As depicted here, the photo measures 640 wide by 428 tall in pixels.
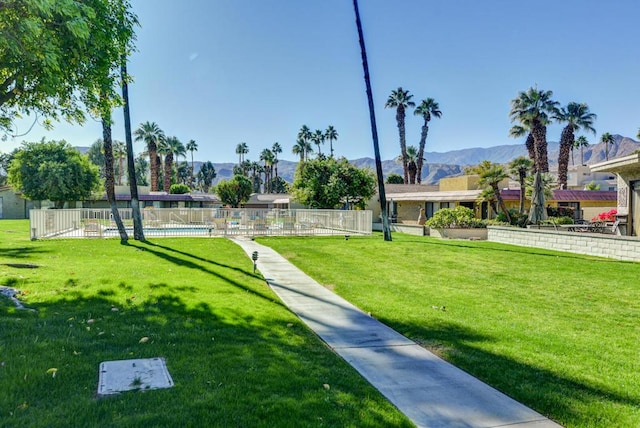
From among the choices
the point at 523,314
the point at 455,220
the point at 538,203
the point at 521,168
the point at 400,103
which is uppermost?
the point at 400,103

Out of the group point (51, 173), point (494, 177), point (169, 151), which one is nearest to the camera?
point (494, 177)

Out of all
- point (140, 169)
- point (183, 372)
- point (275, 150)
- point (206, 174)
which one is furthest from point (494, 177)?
point (206, 174)

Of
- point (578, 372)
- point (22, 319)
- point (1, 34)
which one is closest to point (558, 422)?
point (578, 372)

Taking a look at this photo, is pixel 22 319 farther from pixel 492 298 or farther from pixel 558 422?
pixel 492 298

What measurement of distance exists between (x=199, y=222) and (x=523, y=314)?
71.2ft

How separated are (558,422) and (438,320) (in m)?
3.30

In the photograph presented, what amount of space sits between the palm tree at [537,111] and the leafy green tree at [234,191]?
105 feet

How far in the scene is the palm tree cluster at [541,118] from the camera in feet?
124

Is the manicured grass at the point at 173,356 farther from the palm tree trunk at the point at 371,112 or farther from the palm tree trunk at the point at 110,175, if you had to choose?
the palm tree trunk at the point at 371,112

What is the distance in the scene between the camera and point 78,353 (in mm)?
4594

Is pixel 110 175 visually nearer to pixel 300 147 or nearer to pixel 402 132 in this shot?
pixel 402 132

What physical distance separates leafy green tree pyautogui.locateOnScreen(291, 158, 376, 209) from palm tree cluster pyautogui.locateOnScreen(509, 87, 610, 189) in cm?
1467

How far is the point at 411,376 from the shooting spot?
456 cm

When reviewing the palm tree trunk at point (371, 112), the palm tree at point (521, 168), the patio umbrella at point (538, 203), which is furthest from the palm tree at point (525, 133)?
the palm tree trunk at point (371, 112)
